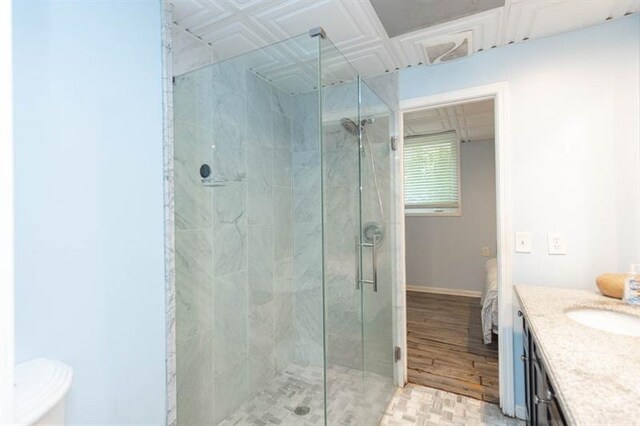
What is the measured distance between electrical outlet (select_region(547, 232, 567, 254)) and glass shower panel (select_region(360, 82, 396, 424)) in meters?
0.95

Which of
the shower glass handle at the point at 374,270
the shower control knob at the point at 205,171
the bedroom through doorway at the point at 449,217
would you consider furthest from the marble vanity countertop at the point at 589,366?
the bedroom through doorway at the point at 449,217

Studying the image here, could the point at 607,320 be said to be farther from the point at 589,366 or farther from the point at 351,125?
the point at 351,125

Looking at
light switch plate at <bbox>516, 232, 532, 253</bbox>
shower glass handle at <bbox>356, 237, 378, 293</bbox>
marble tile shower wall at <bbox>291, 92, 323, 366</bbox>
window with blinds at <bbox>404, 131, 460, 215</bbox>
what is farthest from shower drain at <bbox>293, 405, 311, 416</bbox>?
window with blinds at <bbox>404, 131, 460, 215</bbox>

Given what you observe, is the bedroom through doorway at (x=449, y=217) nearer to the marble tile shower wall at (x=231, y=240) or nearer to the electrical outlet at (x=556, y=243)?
the electrical outlet at (x=556, y=243)

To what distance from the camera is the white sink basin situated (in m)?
1.20

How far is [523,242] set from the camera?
1819mm

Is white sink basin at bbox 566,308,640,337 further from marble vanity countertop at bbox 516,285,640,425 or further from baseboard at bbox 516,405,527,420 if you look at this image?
baseboard at bbox 516,405,527,420

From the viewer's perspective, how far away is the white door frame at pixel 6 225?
0.55m

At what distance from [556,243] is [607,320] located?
57cm

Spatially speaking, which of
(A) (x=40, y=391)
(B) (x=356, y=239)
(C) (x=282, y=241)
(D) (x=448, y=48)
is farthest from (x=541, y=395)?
(D) (x=448, y=48)

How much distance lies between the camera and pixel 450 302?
4.19 metres

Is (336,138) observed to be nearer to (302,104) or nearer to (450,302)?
(302,104)

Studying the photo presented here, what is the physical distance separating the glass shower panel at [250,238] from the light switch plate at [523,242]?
1277 millimetres

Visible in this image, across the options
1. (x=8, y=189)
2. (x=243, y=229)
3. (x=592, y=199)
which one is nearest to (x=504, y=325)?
(x=592, y=199)
